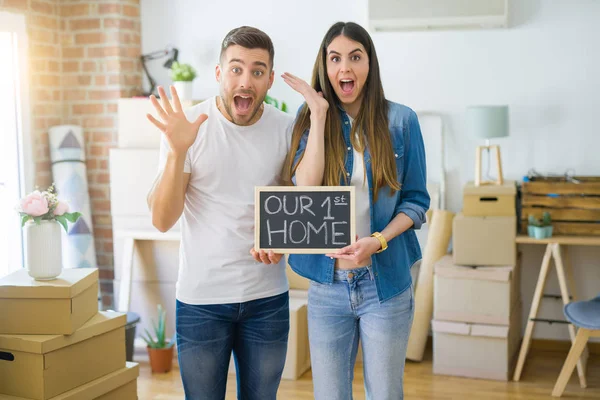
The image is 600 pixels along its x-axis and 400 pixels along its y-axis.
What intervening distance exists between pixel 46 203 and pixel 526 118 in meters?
2.84

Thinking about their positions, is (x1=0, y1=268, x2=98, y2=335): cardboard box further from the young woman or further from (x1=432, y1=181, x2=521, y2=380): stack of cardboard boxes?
(x1=432, y1=181, x2=521, y2=380): stack of cardboard boxes

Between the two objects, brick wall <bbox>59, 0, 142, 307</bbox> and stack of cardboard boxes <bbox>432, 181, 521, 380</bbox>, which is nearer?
stack of cardboard boxes <bbox>432, 181, 521, 380</bbox>

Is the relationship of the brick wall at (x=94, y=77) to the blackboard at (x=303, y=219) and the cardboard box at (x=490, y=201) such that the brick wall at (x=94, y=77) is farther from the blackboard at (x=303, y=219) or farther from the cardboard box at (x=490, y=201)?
the blackboard at (x=303, y=219)

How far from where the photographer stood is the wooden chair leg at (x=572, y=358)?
12.3 ft

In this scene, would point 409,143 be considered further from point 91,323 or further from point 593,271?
point 593,271

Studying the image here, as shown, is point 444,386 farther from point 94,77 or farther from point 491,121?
point 94,77

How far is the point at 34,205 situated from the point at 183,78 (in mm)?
1900

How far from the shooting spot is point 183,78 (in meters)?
4.63

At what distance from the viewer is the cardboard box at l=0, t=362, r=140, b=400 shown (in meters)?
2.87

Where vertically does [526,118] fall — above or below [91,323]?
above

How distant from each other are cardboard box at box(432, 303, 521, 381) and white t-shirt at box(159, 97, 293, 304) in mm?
2164

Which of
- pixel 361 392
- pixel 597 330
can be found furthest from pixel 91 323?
pixel 597 330

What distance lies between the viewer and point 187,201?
2.31m

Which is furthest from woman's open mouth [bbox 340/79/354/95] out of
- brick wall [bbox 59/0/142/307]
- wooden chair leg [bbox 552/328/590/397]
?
brick wall [bbox 59/0/142/307]
